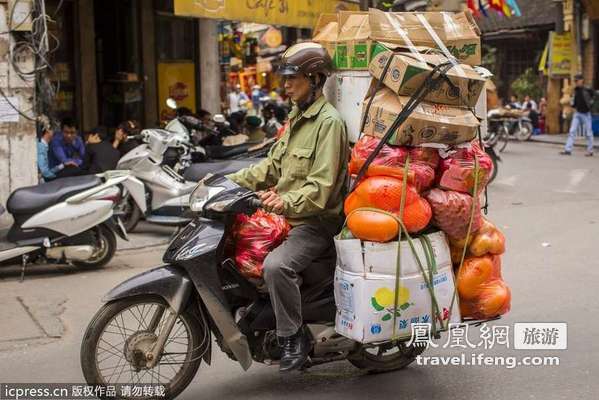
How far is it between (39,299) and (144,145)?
132 inches

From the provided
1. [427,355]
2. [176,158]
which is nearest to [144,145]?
[176,158]

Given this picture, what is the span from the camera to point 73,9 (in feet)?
42.1

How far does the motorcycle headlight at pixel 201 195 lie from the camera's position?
4398mm

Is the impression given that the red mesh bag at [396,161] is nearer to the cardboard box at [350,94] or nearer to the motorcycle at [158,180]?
the cardboard box at [350,94]

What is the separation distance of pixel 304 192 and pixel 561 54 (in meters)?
20.7

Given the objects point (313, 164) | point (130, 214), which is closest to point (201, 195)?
point (313, 164)

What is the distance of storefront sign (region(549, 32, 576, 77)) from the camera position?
23.2 meters

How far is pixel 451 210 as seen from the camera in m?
4.38

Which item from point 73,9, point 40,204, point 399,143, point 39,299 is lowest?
point 39,299

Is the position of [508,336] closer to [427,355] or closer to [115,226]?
[427,355]

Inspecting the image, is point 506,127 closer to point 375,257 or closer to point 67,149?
point 67,149

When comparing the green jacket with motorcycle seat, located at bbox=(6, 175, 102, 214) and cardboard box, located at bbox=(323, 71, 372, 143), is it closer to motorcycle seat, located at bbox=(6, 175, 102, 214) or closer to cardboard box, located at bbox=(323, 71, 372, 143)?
cardboard box, located at bbox=(323, 71, 372, 143)

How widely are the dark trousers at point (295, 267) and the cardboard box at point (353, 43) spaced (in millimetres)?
925

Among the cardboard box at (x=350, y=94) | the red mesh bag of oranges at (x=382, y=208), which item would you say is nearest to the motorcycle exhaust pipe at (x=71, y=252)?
the cardboard box at (x=350, y=94)
